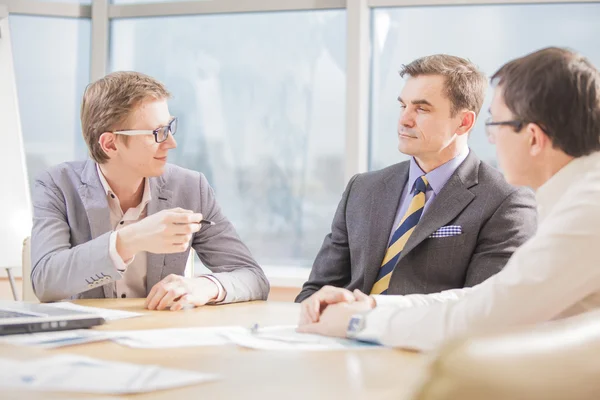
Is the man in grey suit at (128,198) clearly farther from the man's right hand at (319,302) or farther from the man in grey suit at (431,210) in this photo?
the man's right hand at (319,302)

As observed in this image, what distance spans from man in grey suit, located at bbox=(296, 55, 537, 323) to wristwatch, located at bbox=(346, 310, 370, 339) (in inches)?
28.1

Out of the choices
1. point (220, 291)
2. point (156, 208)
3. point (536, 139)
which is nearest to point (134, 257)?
point (156, 208)

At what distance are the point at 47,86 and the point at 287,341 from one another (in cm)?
407

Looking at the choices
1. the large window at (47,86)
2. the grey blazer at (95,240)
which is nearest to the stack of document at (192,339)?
the grey blazer at (95,240)

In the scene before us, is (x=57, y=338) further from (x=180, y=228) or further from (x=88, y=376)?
(x=180, y=228)

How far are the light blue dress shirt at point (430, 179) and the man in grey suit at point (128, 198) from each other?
596 mm

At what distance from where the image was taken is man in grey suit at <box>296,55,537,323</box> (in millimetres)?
2508

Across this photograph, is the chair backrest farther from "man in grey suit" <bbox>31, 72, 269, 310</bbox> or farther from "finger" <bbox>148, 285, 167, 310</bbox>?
"finger" <bbox>148, 285, 167, 310</bbox>

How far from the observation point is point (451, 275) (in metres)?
2.52

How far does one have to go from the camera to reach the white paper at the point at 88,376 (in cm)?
107

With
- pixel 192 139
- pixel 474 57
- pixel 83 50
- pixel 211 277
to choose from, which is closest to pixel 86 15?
pixel 83 50

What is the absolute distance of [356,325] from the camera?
161cm

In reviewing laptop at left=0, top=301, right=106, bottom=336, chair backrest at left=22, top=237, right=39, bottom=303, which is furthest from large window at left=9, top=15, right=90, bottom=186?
laptop at left=0, top=301, right=106, bottom=336

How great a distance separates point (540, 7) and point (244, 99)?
6.53ft
